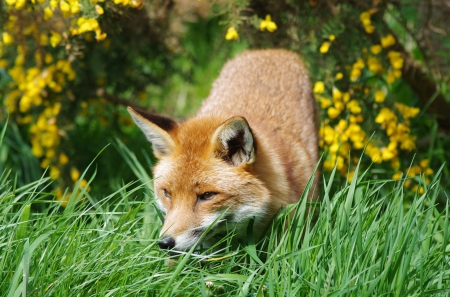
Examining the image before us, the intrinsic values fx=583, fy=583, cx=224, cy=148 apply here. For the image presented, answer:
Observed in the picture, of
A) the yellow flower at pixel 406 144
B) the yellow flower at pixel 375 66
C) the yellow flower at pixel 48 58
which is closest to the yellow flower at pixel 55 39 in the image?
the yellow flower at pixel 48 58

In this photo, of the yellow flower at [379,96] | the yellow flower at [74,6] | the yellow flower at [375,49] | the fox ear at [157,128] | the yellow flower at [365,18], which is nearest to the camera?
the fox ear at [157,128]

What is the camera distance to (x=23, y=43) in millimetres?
5914

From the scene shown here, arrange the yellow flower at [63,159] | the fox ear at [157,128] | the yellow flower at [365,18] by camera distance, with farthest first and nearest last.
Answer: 1. the yellow flower at [63,159]
2. the yellow flower at [365,18]
3. the fox ear at [157,128]

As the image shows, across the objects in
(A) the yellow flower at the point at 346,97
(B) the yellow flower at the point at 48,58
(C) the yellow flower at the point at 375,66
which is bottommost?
(A) the yellow flower at the point at 346,97

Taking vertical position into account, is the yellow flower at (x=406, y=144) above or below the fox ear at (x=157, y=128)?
below

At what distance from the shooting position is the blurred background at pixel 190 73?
5.40m

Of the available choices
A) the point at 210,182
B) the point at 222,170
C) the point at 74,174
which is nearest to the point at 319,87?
the point at 222,170

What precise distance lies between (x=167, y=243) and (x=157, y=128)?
98 cm

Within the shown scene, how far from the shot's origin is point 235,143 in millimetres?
4035

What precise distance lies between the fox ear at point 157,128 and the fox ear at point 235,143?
41cm

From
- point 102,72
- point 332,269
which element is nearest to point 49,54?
point 102,72

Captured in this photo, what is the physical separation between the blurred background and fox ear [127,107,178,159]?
3.28ft

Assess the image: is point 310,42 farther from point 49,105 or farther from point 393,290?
point 393,290

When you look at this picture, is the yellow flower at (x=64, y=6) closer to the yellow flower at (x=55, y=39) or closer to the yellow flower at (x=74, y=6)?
the yellow flower at (x=74, y=6)
